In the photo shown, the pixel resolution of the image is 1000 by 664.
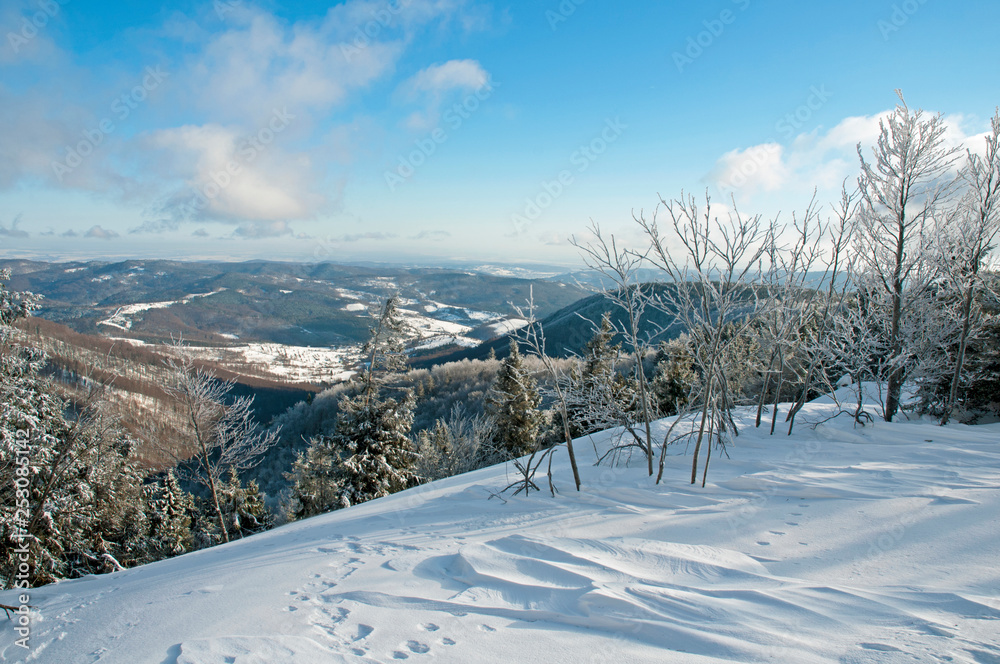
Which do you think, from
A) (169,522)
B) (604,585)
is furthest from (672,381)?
(169,522)

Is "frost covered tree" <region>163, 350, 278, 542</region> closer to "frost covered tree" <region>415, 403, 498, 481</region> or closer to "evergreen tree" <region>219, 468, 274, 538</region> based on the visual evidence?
"frost covered tree" <region>415, 403, 498, 481</region>

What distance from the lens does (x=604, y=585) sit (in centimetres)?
340

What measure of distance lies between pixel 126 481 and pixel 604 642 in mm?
18722

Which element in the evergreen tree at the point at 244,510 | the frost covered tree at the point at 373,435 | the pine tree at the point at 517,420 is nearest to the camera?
the frost covered tree at the point at 373,435

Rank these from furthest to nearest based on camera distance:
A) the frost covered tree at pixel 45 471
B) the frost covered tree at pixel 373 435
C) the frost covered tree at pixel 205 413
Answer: the frost covered tree at pixel 373 435, the frost covered tree at pixel 205 413, the frost covered tree at pixel 45 471

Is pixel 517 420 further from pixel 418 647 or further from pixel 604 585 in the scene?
pixel 418 647

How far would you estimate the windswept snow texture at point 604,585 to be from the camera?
2.69 metres

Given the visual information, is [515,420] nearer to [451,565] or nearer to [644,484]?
[644,484]

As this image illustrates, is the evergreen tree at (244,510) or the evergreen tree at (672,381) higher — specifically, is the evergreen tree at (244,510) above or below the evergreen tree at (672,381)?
below

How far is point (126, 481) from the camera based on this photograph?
15172mm

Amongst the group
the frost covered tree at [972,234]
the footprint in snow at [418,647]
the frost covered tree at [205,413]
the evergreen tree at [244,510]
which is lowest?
the evergreen tree at [244,510]

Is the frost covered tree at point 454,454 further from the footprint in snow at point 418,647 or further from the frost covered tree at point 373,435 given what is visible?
the footprint in snow at point 418,647

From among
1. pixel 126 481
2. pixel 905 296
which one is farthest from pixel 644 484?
pixel 126 481

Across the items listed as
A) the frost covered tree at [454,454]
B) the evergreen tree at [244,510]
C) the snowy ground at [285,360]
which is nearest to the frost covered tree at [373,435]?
the frost covered tree at [454,454]
